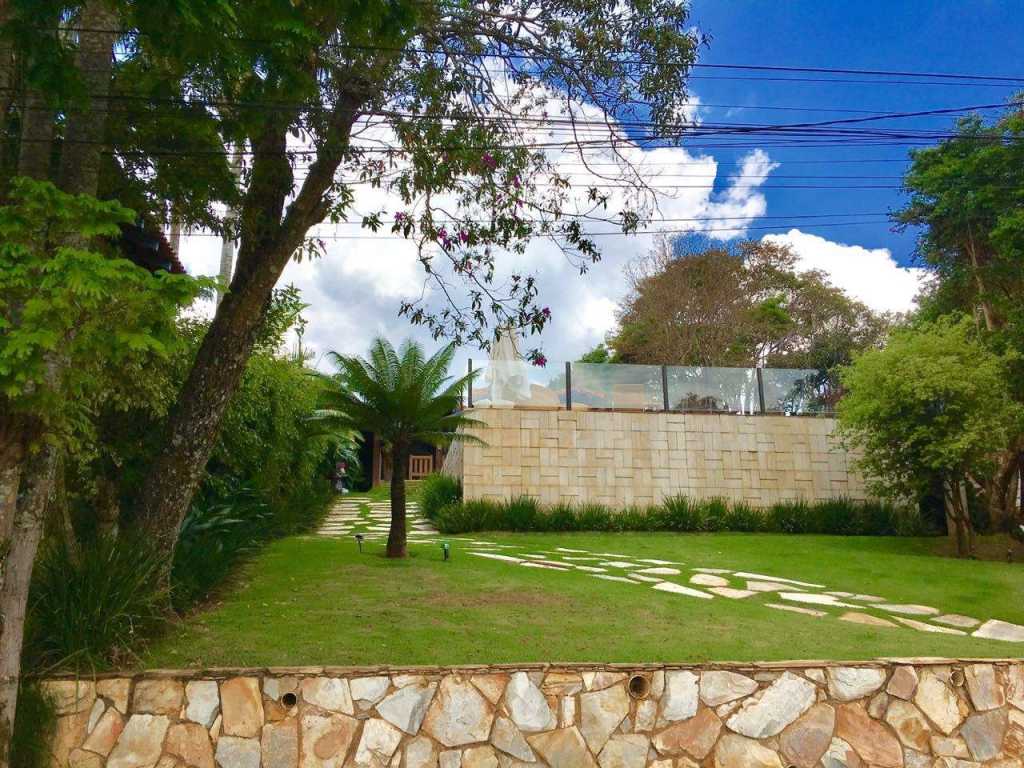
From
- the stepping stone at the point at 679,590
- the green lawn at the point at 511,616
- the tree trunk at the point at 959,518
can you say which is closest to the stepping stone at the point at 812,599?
the green lawn at the point at 511,616

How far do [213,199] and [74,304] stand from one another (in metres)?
3.86

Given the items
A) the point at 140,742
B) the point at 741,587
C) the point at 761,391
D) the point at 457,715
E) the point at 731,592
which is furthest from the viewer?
the point at 761,391

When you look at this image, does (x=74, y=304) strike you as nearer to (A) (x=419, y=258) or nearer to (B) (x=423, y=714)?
(B) (x=423, y=714)

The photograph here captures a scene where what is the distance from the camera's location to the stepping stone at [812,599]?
8.26 m

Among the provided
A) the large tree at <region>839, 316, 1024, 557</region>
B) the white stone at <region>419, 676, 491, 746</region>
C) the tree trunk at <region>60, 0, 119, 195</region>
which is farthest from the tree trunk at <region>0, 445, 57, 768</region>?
the large tree at <region>839, 316, 1024, 557</region>

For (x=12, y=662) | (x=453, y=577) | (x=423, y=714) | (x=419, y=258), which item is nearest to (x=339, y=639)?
(x=423, y=714)

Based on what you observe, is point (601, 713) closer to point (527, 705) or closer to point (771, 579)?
point (527, 705)

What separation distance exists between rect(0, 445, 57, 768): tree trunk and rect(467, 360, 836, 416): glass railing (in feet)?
36.4

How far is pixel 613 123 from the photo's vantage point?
795 cm

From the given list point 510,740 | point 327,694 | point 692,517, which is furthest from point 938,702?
point 692,517

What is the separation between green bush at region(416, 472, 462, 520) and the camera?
15.6m

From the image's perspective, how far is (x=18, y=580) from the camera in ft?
14.8

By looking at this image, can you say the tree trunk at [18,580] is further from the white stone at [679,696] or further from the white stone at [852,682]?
the white stone at [852,682]

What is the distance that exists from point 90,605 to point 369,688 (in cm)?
198
